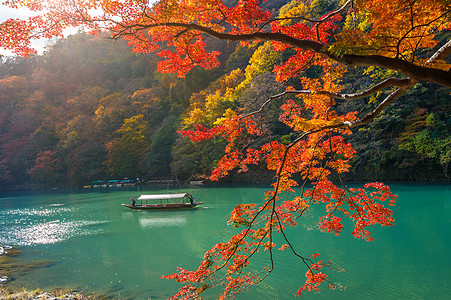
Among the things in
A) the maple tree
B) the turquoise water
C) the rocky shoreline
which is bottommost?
the turquoise water

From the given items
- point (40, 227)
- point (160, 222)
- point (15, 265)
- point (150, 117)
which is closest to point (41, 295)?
point (15, 265)

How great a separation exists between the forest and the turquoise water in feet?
14.6

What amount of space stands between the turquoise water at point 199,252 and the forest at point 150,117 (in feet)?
14.6

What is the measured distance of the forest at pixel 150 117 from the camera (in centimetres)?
1634

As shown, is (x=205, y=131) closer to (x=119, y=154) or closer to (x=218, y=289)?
(x=218, y=289)

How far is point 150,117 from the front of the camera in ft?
108

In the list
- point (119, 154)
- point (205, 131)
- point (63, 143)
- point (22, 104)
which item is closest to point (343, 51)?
point (205, 131)

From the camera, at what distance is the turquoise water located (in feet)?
17.5

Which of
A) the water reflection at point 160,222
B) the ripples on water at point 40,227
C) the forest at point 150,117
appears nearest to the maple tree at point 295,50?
the water reflection at point 160,222

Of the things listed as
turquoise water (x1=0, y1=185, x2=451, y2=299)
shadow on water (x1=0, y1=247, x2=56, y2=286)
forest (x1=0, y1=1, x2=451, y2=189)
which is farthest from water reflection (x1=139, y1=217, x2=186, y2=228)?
forest (x1=0, y1=1, x2=451, y2=189)

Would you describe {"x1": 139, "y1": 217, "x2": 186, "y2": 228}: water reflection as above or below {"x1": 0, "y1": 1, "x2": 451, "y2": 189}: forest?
below

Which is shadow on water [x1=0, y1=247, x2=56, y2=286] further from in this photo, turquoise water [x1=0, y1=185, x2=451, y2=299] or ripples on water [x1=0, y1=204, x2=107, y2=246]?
ripples on water [x1=0, y1=204, x2=107, y2=246]

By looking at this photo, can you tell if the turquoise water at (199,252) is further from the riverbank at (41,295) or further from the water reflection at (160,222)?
the riverbank at (41,295)

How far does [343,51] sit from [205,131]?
1.96 meters
